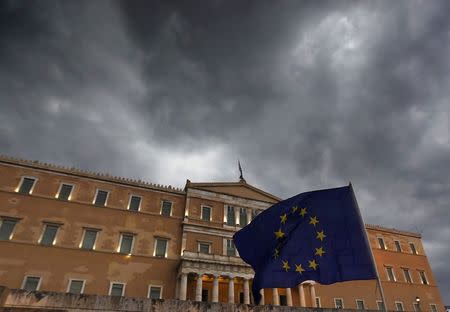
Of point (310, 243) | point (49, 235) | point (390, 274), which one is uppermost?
point (49, 235)

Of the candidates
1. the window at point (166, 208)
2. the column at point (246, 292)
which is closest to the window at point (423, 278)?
the column at point (246, 292)

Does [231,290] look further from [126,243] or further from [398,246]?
[398,246]

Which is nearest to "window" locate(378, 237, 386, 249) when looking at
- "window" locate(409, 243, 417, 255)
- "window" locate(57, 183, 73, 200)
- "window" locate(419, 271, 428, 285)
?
"window" locate(409, 243, 417, 255)

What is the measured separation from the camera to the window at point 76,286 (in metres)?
23.0

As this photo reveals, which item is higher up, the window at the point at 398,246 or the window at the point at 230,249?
the window at the point at 398,246

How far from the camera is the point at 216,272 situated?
82.3ft

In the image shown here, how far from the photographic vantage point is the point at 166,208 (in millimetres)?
30047

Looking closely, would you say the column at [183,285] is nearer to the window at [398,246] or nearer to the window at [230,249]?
the window at [230,249]

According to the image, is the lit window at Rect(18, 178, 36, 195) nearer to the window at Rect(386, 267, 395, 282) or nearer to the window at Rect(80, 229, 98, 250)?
the window at Rect(80, 229, 98, 250)

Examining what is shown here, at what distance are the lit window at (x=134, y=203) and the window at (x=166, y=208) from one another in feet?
7.96

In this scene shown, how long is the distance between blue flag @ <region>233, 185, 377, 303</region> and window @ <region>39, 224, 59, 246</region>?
21.6 meters

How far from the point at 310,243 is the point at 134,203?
24.0 meters

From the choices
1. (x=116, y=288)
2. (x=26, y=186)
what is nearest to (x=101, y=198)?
(x=26, y=186)

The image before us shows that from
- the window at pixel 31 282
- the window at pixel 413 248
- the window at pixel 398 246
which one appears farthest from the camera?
the window at pixel 413 248
